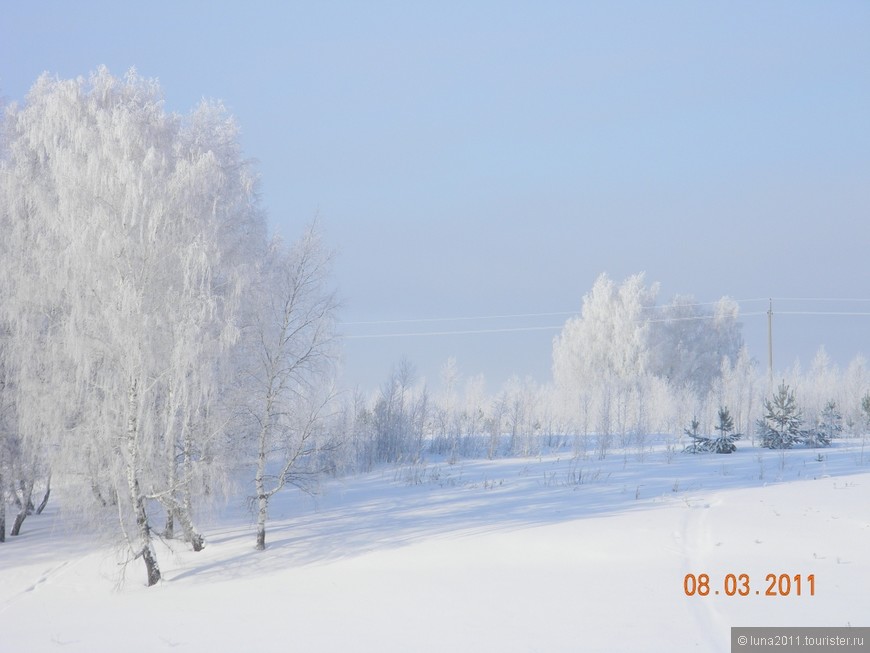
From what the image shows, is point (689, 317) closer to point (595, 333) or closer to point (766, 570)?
point (595, 333)

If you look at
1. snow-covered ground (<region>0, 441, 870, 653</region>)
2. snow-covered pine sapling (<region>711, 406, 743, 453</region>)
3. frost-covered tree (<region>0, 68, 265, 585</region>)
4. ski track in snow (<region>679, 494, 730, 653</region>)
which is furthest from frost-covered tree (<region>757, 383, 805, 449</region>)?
frost-covered tree (<region>0, 68, 265, 585</region>)

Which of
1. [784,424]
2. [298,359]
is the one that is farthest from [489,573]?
[784,424]

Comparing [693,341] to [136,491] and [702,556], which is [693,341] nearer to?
[702,556]

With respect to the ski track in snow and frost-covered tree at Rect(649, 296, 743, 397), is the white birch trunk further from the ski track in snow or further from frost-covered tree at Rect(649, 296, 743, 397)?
frost-covered tree at Rect(649, 296, 743, 397)

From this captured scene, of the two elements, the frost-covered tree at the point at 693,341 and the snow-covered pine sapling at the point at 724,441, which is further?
the frost-covered tree at the point at 693,341

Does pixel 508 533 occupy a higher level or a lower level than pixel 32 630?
higher

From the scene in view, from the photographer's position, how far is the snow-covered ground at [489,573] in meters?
9.88

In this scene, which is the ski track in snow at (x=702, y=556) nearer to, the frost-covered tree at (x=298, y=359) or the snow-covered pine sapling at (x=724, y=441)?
the frost-covered tree at (x=298, y=359)

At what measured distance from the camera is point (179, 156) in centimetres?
1925

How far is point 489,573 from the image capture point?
1303cm

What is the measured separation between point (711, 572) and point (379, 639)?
474 centimetres

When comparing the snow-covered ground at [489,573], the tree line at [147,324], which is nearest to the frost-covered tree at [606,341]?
the snow-covered ground at [489,573]

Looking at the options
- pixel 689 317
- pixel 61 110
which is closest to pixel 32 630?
pixel 61 110

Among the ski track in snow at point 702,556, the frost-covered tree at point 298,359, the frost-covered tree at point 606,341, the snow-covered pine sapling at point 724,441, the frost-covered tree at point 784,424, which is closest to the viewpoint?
the ski track in snow at point 702,556
